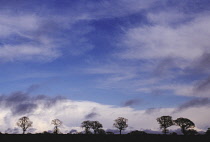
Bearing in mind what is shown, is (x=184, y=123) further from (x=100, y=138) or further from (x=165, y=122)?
(x=100, y=138)

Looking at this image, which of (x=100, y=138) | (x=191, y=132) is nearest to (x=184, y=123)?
(x=191, y=132)

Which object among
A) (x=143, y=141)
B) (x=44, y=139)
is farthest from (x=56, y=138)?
(x=143, y=141)

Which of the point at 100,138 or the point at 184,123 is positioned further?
the point at 184,123

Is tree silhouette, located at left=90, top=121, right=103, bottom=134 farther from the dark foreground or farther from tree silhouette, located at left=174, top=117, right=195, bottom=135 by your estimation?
the dark foreground

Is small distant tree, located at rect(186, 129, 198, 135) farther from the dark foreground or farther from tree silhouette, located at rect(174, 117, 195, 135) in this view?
the dark foreground

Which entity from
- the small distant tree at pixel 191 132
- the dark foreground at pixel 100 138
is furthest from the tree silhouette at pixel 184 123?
the dark foreground at pixel 100 138

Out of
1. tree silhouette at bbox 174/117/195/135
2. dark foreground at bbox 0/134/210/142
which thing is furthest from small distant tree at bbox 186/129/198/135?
Answer: dark foreground at bbox 0/134/210/142

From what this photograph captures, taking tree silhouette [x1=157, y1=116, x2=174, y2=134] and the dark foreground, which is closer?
the dark foreground

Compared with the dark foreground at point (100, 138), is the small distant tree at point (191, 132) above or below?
below

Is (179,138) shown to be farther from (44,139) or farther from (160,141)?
(44,139)

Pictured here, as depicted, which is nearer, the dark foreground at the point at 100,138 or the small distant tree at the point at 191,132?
the dark foreground at the point at 100,138

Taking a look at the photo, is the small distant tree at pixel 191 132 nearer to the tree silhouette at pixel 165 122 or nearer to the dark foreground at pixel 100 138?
the tree silhouette at pixel 165 122

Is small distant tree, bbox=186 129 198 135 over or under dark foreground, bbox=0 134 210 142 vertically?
under

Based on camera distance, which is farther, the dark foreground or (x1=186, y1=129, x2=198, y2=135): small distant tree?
(x1=186, y1=129, x2=198, y2=135): small distant tree
